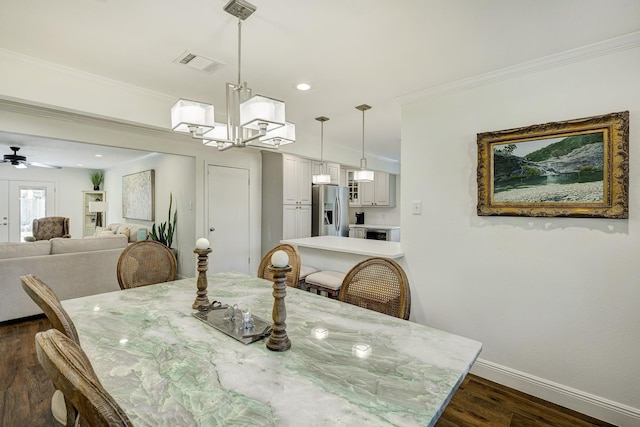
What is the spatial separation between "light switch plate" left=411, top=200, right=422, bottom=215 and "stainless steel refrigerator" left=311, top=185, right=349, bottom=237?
2603mm

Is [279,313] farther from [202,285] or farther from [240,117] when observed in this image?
[240,117]

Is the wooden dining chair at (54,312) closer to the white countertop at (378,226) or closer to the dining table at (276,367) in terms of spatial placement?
the dining table at (276,367)

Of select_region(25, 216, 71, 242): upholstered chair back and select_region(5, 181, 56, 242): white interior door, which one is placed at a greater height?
select_region(5, 181, 56, 242): white interior door

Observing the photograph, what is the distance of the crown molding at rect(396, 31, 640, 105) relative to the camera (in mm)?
1834

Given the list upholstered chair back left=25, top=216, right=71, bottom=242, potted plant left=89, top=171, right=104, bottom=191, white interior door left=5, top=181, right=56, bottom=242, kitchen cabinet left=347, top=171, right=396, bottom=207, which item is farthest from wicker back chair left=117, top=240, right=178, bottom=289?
white interior door left=5, top=181, right=56, bottom=242

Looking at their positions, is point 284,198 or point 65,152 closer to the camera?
point 284,198

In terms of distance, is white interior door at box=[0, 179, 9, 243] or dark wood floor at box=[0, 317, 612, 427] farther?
white interior door at box=[0, 179, 9, 243]

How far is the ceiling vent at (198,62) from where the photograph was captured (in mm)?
2117

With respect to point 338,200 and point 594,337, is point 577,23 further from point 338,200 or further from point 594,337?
point 338,200

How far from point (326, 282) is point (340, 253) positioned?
0.46 metres

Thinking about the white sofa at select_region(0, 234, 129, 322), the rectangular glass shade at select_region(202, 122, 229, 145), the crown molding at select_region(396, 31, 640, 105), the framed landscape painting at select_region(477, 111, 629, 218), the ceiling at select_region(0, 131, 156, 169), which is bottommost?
the white sofa at select_region(0, 234, 129, 322)

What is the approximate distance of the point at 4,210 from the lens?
24.3 ft

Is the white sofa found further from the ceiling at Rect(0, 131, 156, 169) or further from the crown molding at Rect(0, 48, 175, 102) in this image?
the crown molding at Rect(0, 48, 175, 102)

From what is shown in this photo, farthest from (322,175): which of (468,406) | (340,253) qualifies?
(468,406)
